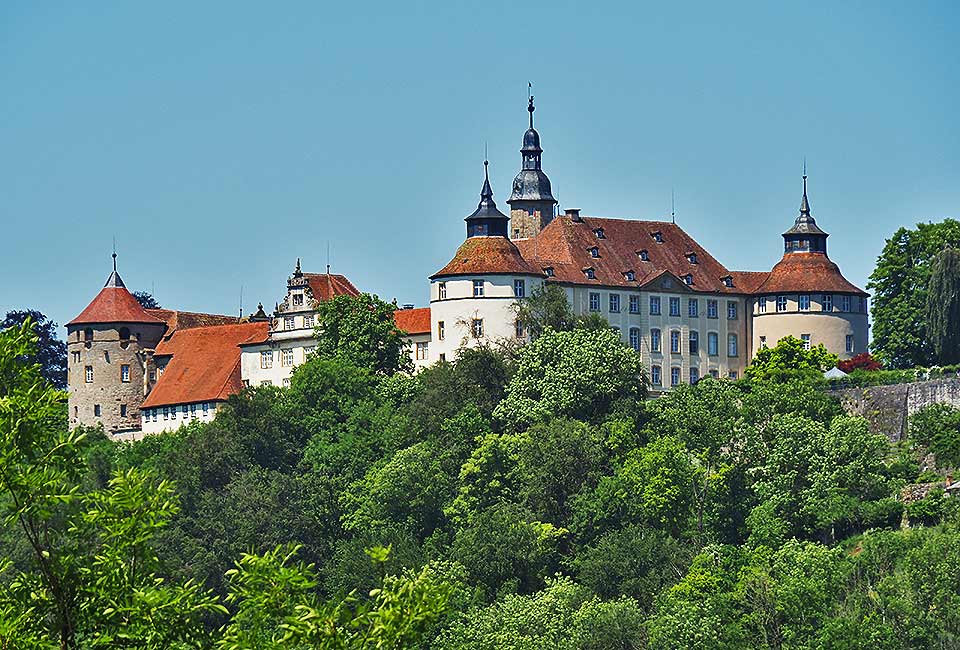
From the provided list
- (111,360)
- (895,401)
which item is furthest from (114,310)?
(895,401)

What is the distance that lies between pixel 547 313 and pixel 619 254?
8.46m

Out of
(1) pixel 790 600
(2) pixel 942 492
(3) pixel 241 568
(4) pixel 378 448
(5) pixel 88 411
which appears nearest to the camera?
(3) pixel 241 568

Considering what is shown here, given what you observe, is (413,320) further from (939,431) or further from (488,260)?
(939,431)

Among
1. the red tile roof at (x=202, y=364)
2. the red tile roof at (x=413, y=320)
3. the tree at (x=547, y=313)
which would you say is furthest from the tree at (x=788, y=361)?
the red tile roof at (x=202, y=364)

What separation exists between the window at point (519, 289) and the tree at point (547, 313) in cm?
110

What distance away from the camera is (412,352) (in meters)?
90.4

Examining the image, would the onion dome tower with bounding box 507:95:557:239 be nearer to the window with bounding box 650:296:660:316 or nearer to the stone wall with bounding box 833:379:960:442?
the window with bounding box 650:296:660:316

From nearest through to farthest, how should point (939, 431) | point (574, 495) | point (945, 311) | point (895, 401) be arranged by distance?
1. point (939, 431)
2. point (895, 401)
3. point (574, 495)
4. point (945, 311)

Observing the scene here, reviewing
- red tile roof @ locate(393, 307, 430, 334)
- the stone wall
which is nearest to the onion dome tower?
red tile roof @ locate(393, 307, 430, 334)

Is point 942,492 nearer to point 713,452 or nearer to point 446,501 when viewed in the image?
point 713,452

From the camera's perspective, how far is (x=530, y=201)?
95938 millimetres

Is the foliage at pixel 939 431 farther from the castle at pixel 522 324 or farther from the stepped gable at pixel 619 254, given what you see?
the stepped gable at pixel 619 254

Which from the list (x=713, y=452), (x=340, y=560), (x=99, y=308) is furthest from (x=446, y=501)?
(x=99, y=308)

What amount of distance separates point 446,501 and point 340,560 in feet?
13.8
